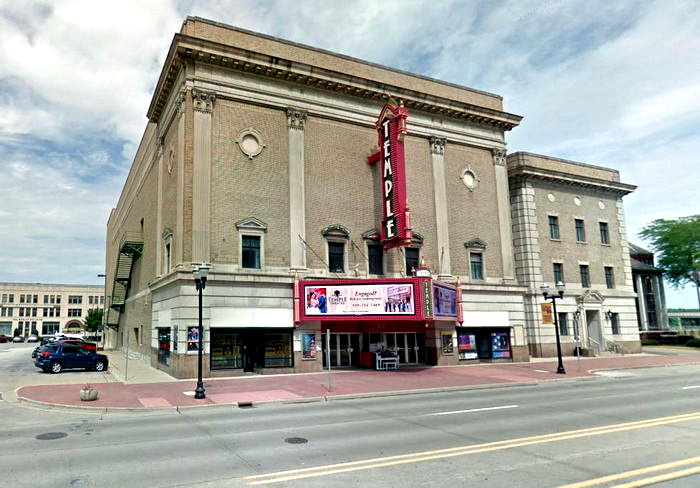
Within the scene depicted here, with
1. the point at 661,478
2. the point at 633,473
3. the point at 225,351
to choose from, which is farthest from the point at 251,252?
the point at 661,478

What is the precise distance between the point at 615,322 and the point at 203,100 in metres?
38.3

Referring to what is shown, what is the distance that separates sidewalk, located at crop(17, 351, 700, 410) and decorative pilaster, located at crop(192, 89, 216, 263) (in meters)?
6.85

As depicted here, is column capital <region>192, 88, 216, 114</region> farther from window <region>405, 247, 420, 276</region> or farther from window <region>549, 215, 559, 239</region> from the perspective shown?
window <region>549, 215, 559, 239</region>

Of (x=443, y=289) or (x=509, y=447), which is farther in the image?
(x=443, y=289)

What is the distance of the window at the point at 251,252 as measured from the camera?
1129 inches

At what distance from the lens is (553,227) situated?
43.6m

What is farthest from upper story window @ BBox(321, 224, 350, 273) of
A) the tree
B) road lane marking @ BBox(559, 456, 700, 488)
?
the tree

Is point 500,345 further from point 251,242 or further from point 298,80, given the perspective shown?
point 298,80

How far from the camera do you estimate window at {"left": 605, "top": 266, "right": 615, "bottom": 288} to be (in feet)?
151

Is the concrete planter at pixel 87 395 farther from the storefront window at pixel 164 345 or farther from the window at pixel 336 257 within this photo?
the window at pixel 336 257

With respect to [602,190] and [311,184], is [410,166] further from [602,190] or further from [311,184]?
[602,190]

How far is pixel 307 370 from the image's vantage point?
28750 millimetres

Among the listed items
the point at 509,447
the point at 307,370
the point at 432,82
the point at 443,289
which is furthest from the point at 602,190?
the point at 509,447

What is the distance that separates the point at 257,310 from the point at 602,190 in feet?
113
